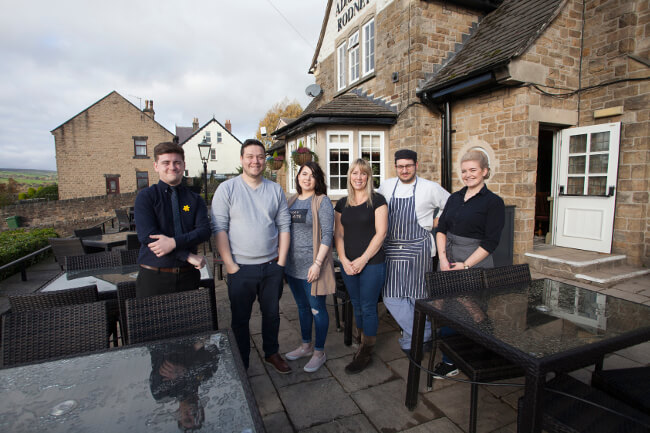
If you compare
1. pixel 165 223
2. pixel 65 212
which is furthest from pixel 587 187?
pixel 65 212

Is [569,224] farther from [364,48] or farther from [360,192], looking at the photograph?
[364,48]

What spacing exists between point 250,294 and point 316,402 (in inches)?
35.6

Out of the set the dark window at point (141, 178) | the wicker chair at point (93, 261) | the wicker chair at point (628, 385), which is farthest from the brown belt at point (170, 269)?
the dark window at point (141, 178)

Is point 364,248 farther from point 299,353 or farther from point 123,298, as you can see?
point 123,298

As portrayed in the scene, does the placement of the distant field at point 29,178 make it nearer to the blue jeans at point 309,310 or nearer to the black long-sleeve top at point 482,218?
the blue jeans at point 309,310

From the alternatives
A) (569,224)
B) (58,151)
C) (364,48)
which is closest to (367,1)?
(364,48)

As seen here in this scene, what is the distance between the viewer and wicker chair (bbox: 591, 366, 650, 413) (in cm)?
164

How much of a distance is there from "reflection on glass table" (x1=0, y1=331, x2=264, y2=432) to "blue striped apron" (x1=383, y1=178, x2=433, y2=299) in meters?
1.55

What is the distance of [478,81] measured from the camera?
611 cm

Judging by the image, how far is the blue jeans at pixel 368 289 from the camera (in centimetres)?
273

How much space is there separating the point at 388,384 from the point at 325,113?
22.3 ft

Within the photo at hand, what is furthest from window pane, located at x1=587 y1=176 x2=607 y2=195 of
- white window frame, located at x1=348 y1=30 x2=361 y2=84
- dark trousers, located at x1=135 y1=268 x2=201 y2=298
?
dark trousers, located at x1=135 y1=268 x2=201 y2=298

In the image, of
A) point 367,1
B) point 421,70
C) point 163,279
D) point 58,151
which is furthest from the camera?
point 58,151

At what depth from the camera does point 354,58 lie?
395 inches
